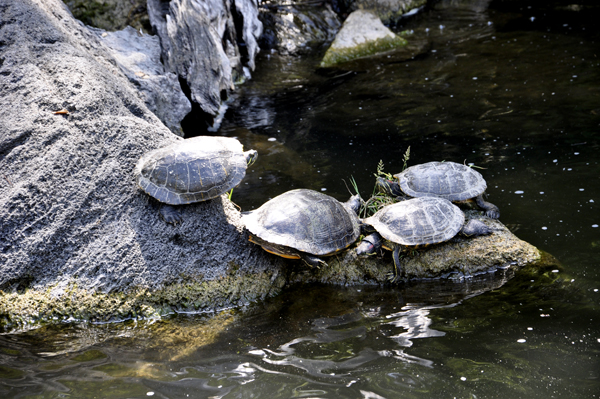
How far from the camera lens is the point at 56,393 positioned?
9.91 ft

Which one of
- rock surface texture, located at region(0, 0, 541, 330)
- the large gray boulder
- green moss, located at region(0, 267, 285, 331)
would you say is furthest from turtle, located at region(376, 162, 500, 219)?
green moss, located at region(0, 267, 285, 331)

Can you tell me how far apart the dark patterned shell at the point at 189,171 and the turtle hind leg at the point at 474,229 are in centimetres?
231

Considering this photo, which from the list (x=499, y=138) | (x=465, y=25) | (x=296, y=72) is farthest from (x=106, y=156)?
(x=465, y=25)

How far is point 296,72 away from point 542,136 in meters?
6.34

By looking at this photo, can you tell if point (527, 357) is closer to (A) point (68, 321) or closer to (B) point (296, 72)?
(A) point (68, 321)

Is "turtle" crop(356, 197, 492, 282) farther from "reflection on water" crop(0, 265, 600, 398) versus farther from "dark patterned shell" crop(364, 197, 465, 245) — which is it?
"reflection on water" crop(0, 265, 600, 398)

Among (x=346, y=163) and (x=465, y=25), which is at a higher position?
(x=465, y=25)

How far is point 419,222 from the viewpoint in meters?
4.20

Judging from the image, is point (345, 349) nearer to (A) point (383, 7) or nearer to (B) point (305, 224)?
(B) point (305, 224)

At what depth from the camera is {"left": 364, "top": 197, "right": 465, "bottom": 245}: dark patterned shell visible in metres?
4.15

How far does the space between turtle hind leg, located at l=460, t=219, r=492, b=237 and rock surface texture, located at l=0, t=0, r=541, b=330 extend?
0.07m

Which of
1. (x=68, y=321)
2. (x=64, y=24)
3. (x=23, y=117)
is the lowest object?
(x=68, y=321)

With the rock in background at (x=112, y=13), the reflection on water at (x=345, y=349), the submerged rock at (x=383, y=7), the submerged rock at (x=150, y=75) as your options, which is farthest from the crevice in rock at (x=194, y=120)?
the submerged rock at (x=383, y=7)

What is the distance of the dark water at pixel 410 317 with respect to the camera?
3.01 meters
